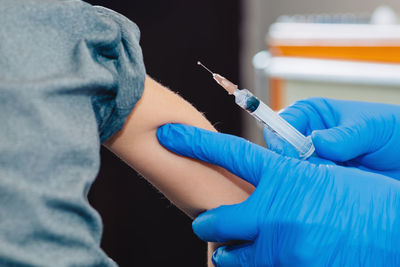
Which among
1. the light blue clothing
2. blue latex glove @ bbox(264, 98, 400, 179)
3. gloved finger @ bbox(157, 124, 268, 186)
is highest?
the light blue clothing

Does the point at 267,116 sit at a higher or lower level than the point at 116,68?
lower

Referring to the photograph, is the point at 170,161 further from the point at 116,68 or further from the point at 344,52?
the point at 344,52

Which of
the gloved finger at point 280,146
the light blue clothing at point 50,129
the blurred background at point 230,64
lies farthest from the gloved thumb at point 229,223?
the blurred background at point 230,64

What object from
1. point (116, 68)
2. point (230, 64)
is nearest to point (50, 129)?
point (116, 68)

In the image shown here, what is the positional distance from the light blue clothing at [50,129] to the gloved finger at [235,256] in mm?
322

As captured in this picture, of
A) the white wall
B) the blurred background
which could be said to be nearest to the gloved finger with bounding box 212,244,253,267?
the blurred background

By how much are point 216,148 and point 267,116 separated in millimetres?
121

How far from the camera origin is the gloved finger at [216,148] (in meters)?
0.79

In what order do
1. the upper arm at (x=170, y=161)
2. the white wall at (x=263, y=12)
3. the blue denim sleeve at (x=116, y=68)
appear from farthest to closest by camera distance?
the white wall at (x=263, y=12) < the upper arm at (x=170, y=161) < the blue denim sleeve at (x=116, y=68)

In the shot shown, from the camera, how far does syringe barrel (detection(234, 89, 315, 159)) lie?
83 centimetres

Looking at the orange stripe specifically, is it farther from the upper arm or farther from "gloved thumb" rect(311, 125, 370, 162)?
the upper arm

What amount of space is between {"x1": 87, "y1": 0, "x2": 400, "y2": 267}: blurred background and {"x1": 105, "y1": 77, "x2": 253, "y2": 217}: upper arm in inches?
39.6

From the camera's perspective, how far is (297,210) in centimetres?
78

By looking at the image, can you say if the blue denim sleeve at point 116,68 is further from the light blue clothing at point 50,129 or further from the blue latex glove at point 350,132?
the blue latex glove at point 350,132
